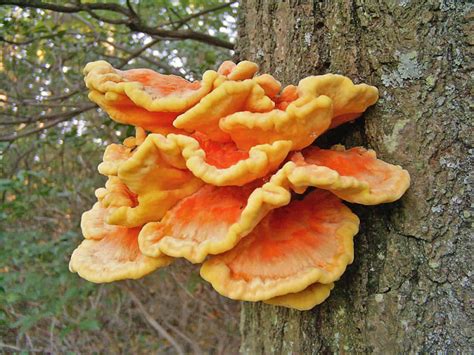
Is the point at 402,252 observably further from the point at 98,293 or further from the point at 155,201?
the point at 98,293

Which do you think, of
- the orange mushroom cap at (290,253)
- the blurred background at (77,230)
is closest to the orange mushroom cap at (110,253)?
the orange mushroom cap at (290,253)

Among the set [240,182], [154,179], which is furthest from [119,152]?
[240,182]

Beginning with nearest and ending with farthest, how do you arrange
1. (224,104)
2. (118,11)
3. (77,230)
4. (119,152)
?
1. (224,104)
2. (119,152)
3. (118,11)
4. (77,230)

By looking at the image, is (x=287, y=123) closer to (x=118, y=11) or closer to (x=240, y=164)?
(x=240, y=164)

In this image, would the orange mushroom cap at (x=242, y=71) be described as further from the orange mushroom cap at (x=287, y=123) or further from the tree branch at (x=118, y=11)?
the tree branch at (x=118, y=11)

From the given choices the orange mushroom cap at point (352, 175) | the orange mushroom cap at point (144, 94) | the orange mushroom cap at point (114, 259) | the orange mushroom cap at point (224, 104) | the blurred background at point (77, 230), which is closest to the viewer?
the orange mushroom cap at point (352, 175)

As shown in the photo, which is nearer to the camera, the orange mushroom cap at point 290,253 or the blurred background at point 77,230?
the orange mushroom cap at point 290,253
